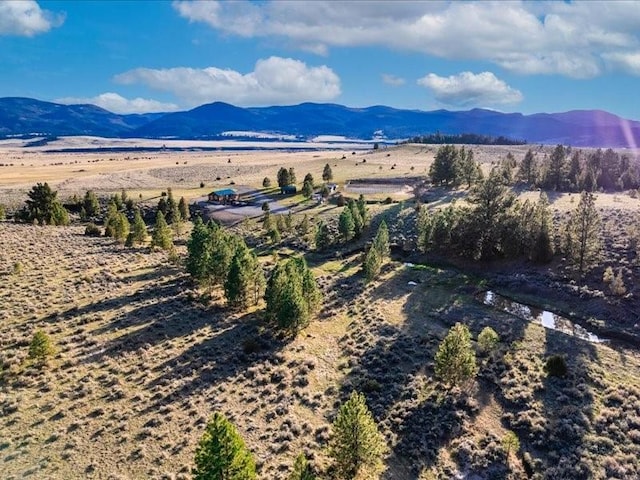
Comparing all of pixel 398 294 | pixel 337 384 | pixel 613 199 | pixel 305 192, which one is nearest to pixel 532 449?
pixel 337 384

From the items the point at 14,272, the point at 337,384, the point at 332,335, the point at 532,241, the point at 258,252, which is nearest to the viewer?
the point at 337,384

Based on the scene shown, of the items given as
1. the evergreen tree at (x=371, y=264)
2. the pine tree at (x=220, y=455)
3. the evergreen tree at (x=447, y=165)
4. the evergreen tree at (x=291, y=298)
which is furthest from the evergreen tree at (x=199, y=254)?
the evergreen tree at (x=447, y=165)

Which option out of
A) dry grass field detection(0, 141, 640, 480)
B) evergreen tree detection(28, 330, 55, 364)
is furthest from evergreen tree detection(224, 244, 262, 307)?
evergreen tree detection(28, 330, 55, 364)

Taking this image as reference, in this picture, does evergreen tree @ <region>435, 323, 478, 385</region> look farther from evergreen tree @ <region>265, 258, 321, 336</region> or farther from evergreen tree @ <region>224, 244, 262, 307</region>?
evergreen tree @ <region>224, 244, 262, 307</region>

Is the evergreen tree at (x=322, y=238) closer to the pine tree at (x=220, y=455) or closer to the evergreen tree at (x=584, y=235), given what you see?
the evergreen tree at (x=584, y=235)

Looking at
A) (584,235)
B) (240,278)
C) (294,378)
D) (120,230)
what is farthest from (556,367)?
(120,230)

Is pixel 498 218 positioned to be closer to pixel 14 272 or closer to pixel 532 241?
pixel 532 241
